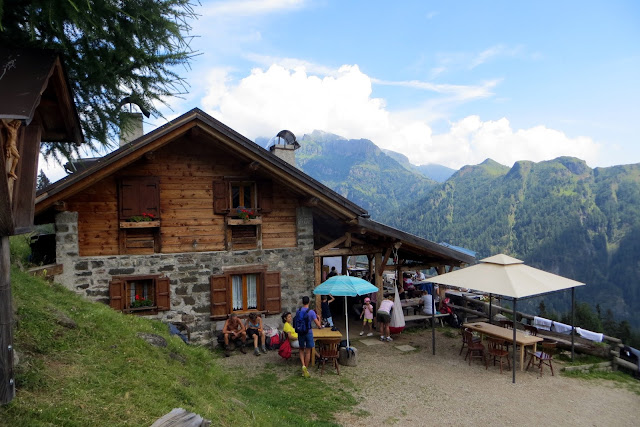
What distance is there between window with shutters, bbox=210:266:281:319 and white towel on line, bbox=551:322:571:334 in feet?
26.8

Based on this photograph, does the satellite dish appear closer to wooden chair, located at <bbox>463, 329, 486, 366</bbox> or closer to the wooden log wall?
the wooden log wall

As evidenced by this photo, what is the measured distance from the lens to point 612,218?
416 feet

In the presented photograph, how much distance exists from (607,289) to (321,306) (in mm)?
109586

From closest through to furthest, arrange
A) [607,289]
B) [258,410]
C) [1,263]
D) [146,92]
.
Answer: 1. [1,263]
2. [146,92]
3. [258,410]
4. [607,289]

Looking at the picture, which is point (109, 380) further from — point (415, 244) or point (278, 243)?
point (415, 244)

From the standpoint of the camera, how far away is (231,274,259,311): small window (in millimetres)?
12133

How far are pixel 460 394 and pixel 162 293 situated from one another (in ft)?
25.5

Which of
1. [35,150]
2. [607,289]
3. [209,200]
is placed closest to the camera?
[35,150]

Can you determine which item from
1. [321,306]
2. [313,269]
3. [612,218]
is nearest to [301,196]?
[313,269]

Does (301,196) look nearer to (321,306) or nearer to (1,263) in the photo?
(321,306)

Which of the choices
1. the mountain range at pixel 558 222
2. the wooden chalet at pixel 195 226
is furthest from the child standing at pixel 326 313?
the mountain range at pixel 558 222

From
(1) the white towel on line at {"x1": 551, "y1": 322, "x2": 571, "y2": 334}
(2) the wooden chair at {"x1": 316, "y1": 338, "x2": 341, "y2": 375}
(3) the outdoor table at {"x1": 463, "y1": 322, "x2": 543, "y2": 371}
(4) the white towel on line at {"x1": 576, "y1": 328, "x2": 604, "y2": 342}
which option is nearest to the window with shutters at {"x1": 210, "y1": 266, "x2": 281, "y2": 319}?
(2) the wooden chair at {"x1": 316, "y1": 338, "x2": 341, "y2": 375}

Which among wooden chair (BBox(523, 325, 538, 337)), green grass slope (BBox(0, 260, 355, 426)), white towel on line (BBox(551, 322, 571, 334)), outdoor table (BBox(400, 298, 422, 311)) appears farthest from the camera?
outdoor table (BBox(400, 298, 422, 311))

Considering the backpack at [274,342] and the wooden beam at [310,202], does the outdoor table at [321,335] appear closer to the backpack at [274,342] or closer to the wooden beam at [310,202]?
the backpack at [274,342]
